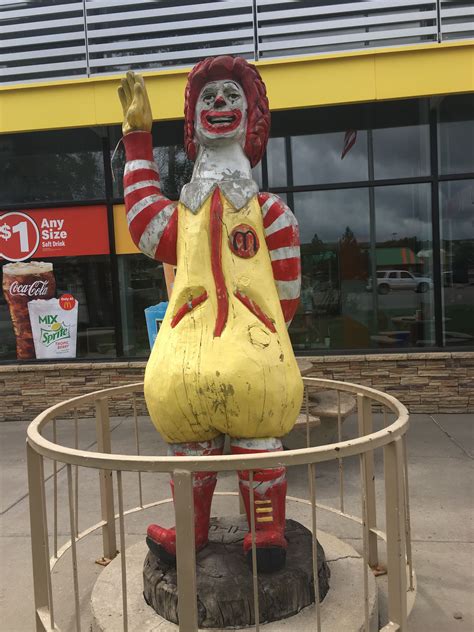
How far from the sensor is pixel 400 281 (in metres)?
6.48

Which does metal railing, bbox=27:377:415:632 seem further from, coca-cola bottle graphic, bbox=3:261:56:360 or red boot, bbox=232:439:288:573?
coca-cola bottle graphic, bbox=3:261:56:360

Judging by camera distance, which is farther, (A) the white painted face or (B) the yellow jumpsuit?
(A) the white painted face

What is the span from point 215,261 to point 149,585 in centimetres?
147

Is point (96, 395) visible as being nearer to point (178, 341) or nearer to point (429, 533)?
point (178, 341)

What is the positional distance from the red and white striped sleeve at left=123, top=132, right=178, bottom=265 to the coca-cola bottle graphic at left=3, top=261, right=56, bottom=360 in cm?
437

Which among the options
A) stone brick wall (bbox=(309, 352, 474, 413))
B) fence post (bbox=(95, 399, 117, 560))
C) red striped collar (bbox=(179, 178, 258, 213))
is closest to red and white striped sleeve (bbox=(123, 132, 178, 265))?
red striped collar (bbox=(179, 178, 258, 213))

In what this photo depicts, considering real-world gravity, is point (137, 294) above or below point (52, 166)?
below

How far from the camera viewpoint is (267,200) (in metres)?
2.58

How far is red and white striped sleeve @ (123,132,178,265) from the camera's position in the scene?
8.55 ft

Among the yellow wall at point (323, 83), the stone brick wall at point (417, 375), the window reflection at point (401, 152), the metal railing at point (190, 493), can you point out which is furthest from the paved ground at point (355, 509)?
the yellow wall at point (323, 83)

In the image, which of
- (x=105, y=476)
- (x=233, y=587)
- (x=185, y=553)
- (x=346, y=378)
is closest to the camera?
(x=185, y=553)

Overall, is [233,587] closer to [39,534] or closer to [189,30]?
[39,534]

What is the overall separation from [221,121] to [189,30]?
4.13m

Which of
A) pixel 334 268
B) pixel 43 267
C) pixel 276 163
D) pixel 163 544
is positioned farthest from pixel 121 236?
pixel 163 544
